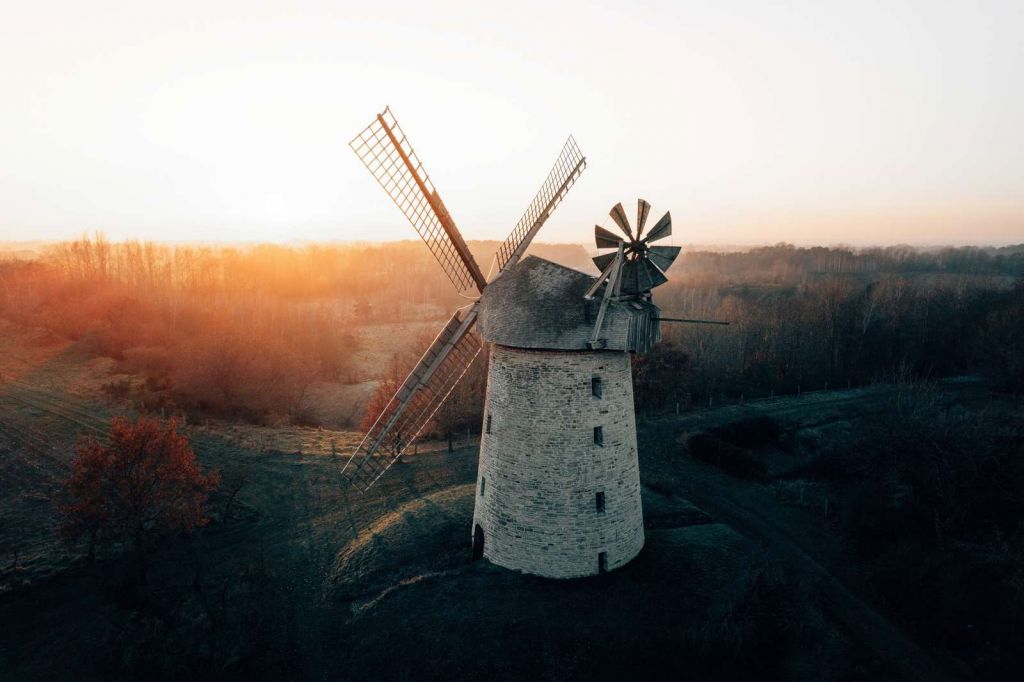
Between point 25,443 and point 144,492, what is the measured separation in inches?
799

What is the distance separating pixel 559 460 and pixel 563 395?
1888 mm

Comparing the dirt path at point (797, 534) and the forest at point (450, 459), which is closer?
the dirt path at point (797, 534)

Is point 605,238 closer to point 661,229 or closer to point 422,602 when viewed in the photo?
point 661,229

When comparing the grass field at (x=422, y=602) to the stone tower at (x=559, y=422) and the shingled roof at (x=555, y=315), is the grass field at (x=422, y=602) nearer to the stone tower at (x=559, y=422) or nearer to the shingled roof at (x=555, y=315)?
the stone tower at (x=559, y=422)

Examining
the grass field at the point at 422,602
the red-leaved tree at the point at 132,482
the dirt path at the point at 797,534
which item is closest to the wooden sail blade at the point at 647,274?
the grass field at the point at 422,602

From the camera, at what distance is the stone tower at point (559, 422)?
15.1m

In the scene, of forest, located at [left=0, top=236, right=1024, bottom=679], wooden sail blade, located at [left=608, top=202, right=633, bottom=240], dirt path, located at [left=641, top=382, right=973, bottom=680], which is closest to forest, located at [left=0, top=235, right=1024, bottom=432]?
forest, located at [left=0, top=236, right=1024, bottom=679]

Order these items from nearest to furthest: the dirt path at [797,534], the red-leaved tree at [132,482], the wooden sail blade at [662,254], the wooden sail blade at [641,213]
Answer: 1. the wooden sail blade at [641,213]
2. the wooden sail blade at [662,254]
3. the dirt path at [797,534]
4. the red-leaved tree at [132,482]

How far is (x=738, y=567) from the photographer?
17281 millimetres

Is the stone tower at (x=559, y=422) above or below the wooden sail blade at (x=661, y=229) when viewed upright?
below

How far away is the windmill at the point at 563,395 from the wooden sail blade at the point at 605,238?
31 mm

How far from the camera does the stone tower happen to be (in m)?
Answer: 15.1

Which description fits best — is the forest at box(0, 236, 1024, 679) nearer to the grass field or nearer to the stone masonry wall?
the grass field

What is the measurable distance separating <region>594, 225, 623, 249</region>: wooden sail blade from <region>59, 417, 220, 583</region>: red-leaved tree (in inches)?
633
